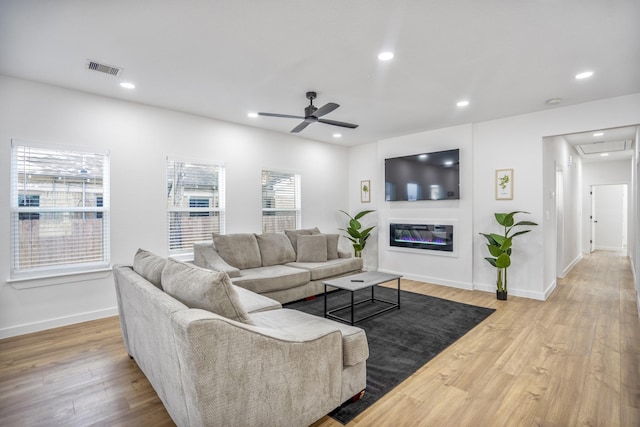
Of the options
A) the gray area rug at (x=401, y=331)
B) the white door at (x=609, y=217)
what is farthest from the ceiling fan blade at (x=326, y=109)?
the white door at (x=609, y=217)

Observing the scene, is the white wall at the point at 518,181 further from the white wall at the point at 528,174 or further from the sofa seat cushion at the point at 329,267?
the sofa seat cushion at the point at 329,267

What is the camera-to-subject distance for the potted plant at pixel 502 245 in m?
4.33

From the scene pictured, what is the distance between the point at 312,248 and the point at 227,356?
3708 millimetres

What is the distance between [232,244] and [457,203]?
3.67 meters

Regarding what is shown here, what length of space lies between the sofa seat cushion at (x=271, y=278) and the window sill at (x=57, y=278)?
5.20ft

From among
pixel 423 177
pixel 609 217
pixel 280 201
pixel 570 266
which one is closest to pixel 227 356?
pixel 280 201

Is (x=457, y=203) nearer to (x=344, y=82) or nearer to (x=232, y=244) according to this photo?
(x=344, y=82)

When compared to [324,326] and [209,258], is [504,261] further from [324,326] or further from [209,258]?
[209,258]

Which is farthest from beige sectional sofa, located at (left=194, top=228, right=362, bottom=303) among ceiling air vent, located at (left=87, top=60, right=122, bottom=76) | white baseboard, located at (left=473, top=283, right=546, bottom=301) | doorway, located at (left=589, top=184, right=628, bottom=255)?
doorway, located at (left=589, top=184, right=628, bottom=255)

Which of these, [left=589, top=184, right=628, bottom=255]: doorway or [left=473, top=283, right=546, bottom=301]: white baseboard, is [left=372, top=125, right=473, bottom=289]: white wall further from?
[left=589, top=184, right=628, bottom=255]: doorway

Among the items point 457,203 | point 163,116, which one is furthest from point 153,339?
point 457,203

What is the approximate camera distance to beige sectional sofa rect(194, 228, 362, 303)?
4.06 m

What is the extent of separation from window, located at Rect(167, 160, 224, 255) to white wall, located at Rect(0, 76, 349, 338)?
121 millimetres

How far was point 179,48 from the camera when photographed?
2.70 meters
